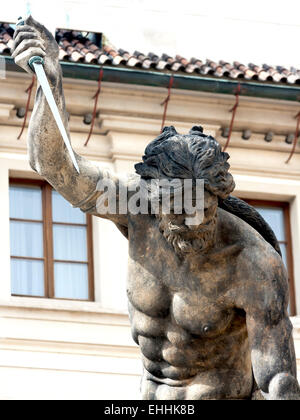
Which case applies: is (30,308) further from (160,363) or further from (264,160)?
(160,363)

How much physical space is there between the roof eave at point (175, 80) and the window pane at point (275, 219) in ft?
6.66

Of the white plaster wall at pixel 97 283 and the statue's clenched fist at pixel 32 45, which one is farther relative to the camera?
the white plaster wall at pixel 97 283

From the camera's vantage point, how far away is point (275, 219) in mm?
27750

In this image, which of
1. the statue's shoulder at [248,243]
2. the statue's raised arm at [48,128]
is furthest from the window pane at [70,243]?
the statue's raised arm at [48,128]

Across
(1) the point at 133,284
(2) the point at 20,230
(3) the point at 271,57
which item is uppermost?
(3) the point at 271,57

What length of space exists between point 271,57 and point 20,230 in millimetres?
4024

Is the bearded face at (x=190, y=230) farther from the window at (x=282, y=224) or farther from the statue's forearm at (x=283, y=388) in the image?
the window at (x=282, y=224)

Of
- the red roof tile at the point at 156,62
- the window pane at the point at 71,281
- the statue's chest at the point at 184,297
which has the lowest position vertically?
the statue's chest at the point at 184,297

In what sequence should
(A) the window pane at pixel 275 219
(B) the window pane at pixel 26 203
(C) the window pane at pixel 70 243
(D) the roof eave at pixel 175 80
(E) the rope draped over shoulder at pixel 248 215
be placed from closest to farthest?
(E) the rope draped over shoulder at pixel 248 215 → (D) the roof eave at pixel 175 80 → (C) the window pane at pixel 70 243 → (B) the window pane at pixel 26 203 → (A) the window pane at pixel 275 219

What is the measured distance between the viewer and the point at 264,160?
28031mm

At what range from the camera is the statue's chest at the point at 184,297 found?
8.84 m

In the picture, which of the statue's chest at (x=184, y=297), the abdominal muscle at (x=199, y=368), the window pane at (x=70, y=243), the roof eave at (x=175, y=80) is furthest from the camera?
the window pane at (x=70, y=243)

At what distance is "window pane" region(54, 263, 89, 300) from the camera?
26.2m
